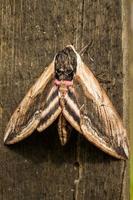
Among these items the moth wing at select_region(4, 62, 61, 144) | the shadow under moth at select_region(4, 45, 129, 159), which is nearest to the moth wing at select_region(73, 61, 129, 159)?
the shadow under moth at select_region(4, 45, 129, 159)

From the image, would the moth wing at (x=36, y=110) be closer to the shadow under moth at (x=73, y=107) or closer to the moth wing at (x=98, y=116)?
the shadow under moth at (x=73, y=107)

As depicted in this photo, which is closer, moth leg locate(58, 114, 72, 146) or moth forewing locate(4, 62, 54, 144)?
moth leg locate(58, 114, 72, 146)

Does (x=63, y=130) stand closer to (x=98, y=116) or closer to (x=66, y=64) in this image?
(x=98, y=116)

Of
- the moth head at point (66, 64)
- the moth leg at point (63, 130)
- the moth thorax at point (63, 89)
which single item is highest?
the moth head at point (66, 64)

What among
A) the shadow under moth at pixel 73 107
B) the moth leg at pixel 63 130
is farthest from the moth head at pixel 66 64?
the moth leg at pixel 63 130

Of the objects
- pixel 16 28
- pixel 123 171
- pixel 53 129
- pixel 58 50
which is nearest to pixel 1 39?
pixel 16 28

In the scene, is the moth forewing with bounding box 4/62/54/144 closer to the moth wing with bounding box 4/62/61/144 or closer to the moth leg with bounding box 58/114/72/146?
the moth wing with bounding box 4/62/61/144

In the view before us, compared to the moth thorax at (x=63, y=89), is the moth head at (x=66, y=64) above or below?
above

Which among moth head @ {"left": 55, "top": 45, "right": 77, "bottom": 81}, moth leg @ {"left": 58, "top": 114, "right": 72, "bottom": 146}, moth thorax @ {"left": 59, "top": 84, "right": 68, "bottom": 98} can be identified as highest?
moth head @ {"left": 55, "top": 45, "right": 77, "bottom": 81}
